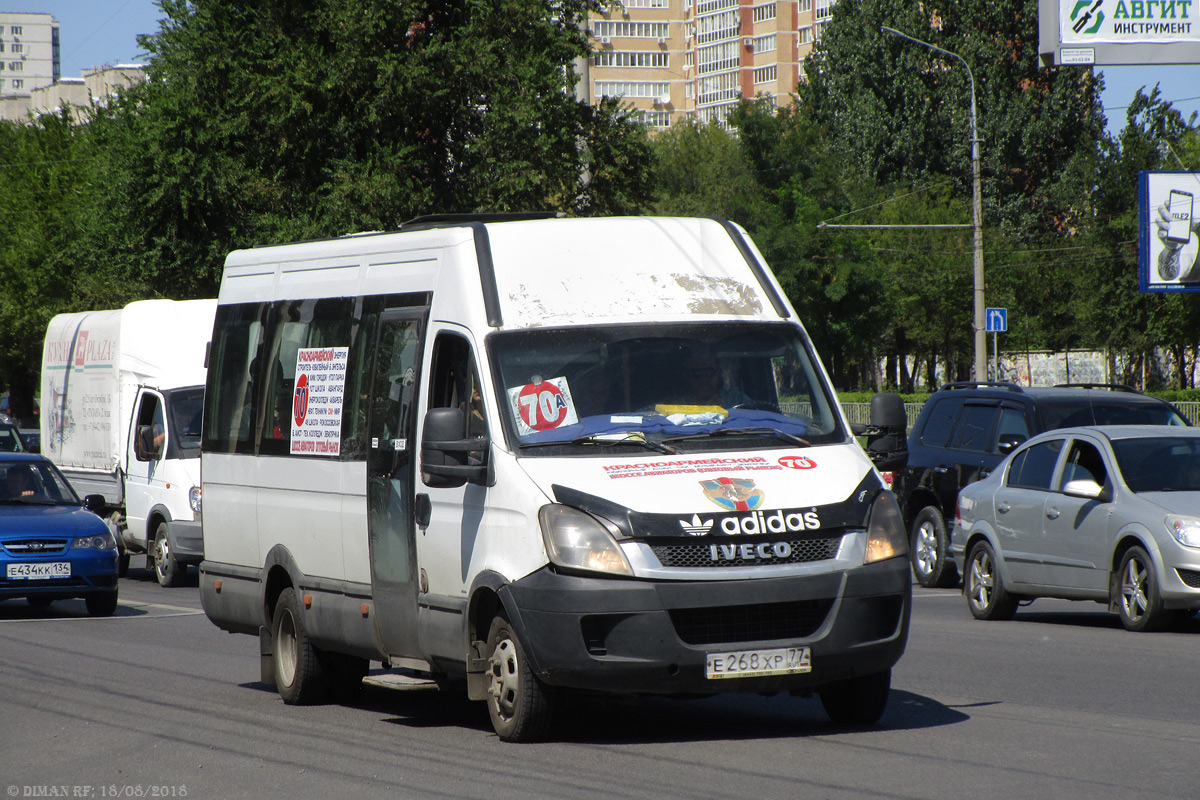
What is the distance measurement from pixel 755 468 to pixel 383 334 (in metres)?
2.44

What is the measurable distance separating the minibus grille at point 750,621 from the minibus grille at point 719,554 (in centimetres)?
19

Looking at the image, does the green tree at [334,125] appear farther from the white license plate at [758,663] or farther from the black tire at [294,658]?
the white license plate at [758,663]

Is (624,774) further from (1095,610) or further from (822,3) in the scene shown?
(822,3)

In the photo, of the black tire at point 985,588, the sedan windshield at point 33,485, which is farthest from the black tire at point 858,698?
the sedan windshield at point 33,485

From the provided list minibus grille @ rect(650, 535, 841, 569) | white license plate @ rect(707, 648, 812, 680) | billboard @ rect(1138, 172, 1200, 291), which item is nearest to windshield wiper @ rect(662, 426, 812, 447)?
minibus grille @ rect(650, 535, 841, 569)

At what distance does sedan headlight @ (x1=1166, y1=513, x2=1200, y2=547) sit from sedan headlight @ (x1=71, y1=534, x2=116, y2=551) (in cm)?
1020

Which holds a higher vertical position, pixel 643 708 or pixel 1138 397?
pixel 1138 397

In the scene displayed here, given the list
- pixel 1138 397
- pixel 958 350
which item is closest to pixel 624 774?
pixel 1138 397

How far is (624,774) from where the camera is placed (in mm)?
7133

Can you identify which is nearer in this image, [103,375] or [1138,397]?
[1138,397]

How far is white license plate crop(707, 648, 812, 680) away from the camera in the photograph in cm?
750

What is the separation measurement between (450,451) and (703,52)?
138 meters

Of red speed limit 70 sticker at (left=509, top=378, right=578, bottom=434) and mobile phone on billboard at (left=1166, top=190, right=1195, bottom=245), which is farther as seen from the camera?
mobile phone on billboard at (left=1166, top=190, right=1195, bottom=245)

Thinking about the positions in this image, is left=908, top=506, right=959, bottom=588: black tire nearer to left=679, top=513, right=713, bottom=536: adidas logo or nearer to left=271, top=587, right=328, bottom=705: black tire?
left=271, top=587, right=328, bottom=705: black tire
